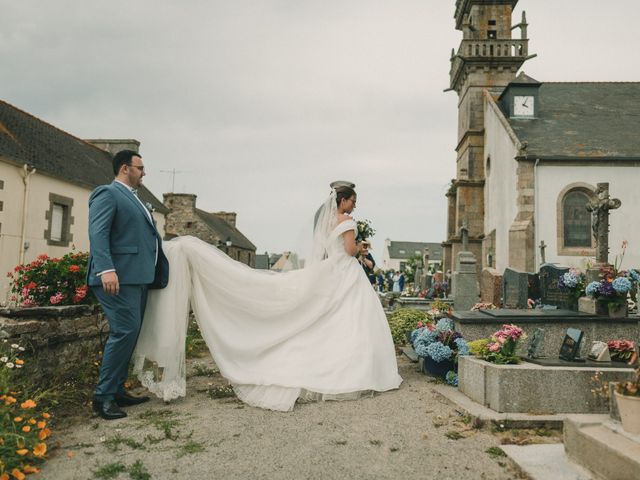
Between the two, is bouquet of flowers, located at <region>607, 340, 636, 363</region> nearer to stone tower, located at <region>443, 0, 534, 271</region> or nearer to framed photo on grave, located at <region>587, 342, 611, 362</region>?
framed photo on grave, located at <region>587, 342, 611, 362</region>

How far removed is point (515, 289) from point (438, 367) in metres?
5.34

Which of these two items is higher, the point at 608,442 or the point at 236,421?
the point at 608,442

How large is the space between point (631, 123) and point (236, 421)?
25294 millimetres

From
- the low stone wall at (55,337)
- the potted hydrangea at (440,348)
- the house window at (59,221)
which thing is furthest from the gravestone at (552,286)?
the house window at (59,221)

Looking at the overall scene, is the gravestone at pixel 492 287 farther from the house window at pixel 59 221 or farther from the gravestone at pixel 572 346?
the house window at pixel 59 221

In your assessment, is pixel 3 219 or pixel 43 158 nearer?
pixel 3 219

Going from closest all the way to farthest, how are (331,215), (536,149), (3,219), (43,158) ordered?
(331,215) → (3,219) → (43,158) → (536,149)

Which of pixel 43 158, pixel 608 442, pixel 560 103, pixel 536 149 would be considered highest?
pixel 560 103

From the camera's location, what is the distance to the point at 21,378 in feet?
14.5

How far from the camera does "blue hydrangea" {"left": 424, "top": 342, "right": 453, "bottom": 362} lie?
571 centimetres

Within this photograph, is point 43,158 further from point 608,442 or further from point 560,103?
point 560,103

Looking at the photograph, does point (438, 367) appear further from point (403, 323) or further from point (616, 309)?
point (403, 323)

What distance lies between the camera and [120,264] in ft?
14.6

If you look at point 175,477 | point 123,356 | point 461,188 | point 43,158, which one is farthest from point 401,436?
point 461,188
